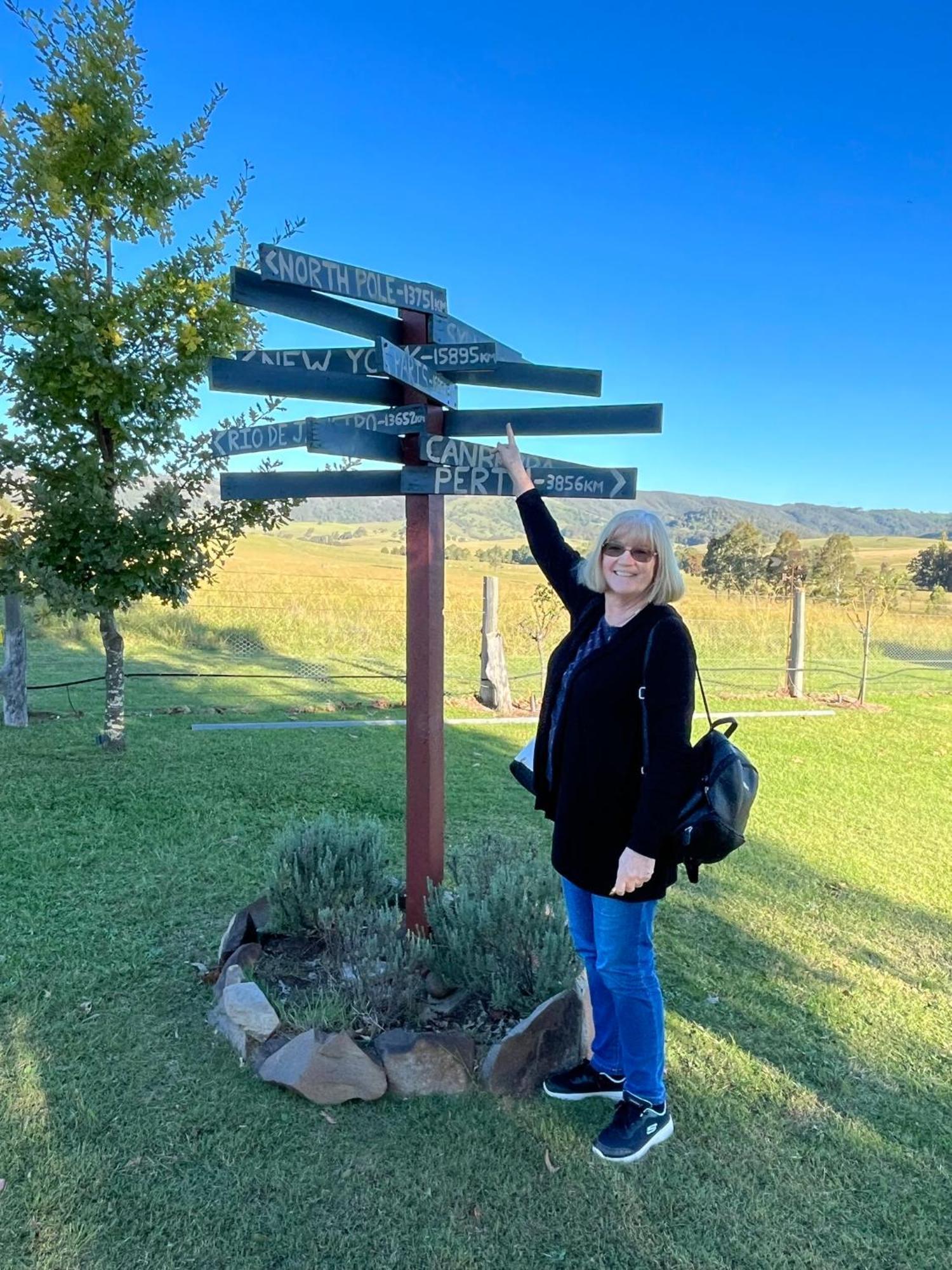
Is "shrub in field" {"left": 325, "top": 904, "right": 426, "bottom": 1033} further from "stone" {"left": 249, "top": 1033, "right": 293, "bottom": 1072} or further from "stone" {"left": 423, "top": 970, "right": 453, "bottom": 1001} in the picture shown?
"stone" {"left": 249, "top": 1033, "right": 293, "bottom": 1072}

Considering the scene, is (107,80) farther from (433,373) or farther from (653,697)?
(653,697)

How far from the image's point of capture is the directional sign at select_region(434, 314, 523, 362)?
348cm

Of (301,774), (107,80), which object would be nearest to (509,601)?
(301,774)

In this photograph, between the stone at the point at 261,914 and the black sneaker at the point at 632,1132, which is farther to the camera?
the stone at the point at 261,914

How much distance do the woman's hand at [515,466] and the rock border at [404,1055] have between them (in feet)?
6.33

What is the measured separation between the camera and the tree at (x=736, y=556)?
43812mm

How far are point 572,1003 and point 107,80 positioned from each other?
6818 mm

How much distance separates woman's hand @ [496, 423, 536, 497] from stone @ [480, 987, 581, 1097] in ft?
6.36

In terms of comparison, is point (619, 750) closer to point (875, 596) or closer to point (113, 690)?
point (113, 690)

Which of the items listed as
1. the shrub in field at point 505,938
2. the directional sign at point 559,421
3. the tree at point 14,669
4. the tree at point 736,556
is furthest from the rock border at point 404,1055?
the tree at point 736,556

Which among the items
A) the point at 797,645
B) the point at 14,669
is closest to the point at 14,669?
the point at 14,669

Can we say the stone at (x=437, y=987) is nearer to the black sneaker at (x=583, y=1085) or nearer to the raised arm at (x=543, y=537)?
the black sneaker at (x=583, y=1085)

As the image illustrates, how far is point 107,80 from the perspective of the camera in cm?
600

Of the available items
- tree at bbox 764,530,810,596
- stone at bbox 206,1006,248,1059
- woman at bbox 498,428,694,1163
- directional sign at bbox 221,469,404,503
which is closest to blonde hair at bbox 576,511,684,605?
woman at bbox 498,428,694,1163
